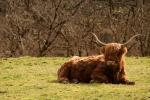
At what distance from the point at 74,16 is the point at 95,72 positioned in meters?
14.0

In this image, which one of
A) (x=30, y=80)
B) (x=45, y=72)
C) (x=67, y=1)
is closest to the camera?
(x=30, y=80)

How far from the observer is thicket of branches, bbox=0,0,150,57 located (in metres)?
25.1

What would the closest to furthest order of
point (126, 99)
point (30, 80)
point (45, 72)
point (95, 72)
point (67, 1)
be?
point (126, 99) → point (95, 72) → point (30, 80) → point (45, 72) → point (67, 1)

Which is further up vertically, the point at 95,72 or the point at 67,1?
the point at 67,1

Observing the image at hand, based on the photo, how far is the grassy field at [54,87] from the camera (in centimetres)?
1050

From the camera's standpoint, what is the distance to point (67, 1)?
88.6ft

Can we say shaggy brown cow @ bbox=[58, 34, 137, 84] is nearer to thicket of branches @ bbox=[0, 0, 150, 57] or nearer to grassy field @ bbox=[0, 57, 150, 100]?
grassy field @ bbox=[0, 57, 150, 100]

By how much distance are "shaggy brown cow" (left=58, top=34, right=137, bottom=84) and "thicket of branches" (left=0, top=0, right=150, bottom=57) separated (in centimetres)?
1143

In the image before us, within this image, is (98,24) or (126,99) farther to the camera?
(98,24)

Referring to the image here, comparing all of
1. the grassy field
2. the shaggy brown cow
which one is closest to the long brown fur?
the shaggy brown cow

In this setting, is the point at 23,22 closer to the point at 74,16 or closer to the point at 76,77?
the point at 74,16

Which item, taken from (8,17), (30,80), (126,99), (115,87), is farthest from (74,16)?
(126,99)

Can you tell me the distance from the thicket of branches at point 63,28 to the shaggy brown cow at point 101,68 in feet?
37.5

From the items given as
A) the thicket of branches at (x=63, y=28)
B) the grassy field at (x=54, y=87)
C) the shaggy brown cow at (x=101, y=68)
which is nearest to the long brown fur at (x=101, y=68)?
the shaggy brown cow at (x=101, y=68)
